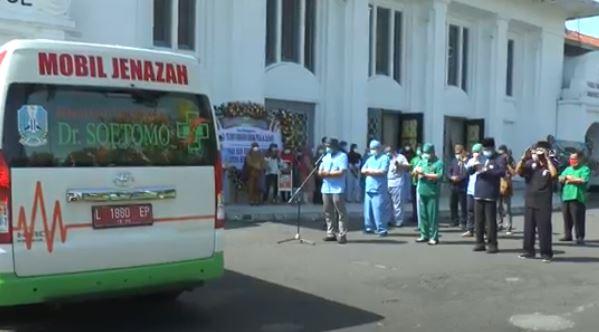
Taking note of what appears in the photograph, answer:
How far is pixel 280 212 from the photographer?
16.6 meters

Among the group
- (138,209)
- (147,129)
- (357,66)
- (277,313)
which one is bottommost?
(277,313)

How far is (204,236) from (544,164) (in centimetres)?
606

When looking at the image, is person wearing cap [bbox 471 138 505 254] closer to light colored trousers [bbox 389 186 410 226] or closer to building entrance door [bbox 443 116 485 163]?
light colored trousers [bbox 389 186 410 226]

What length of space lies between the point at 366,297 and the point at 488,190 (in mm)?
3891

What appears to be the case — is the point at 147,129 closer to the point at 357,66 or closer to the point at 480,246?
the point at 480,246

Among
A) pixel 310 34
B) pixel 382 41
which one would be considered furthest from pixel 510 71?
pixel 310 34

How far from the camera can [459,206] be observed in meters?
15.4

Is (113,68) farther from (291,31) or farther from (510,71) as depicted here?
(510,71)

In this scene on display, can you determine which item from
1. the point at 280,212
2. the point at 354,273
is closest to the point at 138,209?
the point at 354,273

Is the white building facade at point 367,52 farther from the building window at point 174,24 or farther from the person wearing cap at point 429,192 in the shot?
the person wearing cap at point 429,192

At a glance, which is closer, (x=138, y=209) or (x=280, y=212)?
(x=138, y=209)

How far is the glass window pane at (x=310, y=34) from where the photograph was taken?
2139cm

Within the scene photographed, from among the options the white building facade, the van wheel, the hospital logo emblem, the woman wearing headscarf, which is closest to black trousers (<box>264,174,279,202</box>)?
the woman wearing headscarf

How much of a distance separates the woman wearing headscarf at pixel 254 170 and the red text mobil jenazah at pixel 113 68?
11.5 metres
